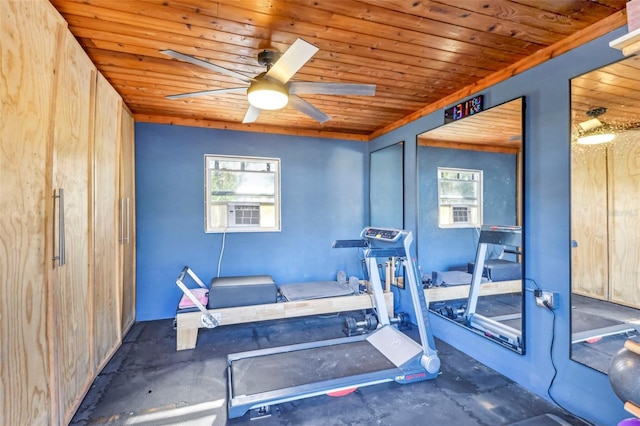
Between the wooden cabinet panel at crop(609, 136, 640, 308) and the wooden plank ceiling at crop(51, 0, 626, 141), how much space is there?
2.68ft

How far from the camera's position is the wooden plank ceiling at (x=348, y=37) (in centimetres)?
192

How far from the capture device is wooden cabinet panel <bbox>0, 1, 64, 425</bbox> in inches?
55.7

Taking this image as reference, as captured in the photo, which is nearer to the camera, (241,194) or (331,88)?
(331,88)

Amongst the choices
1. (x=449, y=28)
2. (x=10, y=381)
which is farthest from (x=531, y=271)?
(x=10, y=381)

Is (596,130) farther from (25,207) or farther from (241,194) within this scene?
(241,194)

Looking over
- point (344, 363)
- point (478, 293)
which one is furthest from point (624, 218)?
point (344, 363)

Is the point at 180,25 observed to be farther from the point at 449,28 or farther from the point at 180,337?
the point at 180,337

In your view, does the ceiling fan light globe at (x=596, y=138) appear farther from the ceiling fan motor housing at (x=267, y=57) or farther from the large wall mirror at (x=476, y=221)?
the ceiling fan motor housing at (x=267, y=57)

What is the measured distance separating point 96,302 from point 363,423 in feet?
7.85

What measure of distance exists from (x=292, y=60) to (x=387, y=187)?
9.57 feet

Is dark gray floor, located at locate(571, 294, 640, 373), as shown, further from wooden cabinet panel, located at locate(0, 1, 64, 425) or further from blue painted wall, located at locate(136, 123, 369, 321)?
wooden cabinet panel, located at locate(0, 1, 64, 425)

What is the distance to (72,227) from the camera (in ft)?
6.94

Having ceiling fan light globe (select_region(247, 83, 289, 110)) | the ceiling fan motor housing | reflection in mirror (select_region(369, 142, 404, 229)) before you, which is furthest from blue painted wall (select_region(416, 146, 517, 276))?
the ceiling fan motor housing

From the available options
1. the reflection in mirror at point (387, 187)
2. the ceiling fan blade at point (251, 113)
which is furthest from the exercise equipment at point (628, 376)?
the ceiling fan blade at point (251, 113)
